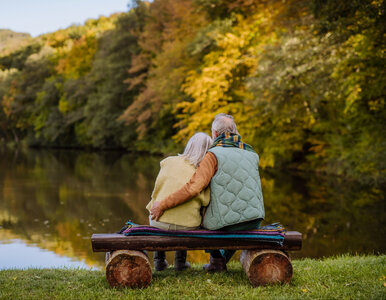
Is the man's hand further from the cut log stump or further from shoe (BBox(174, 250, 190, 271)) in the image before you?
shoe (BBox(174, 250, 190, 271))

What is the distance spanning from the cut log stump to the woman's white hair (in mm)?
1016

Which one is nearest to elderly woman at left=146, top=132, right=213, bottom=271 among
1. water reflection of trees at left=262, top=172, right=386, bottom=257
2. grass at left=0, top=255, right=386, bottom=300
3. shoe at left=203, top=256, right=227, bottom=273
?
grass at left=0, top=255, right=386, bottom=300

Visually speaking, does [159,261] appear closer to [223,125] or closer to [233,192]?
[233,192]

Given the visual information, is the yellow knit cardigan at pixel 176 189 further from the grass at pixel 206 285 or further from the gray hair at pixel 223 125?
the grass at pixel 206 285

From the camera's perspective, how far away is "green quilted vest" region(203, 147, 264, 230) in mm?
3986

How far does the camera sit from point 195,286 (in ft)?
Answer: 13.3

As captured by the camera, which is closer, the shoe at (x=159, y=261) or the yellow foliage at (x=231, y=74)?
the shoe at (x=159, y=261)

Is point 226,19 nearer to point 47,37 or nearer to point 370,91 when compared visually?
point 370,91

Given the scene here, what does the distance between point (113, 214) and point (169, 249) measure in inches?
291

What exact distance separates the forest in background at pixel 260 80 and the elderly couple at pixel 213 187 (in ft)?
25.7

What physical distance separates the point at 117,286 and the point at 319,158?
19.3 meters

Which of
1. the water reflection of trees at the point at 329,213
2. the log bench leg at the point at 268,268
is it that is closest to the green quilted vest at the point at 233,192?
the log bench leg at the point at 268,268

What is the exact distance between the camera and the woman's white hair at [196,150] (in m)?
4.26

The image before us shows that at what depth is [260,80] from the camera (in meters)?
16.3
